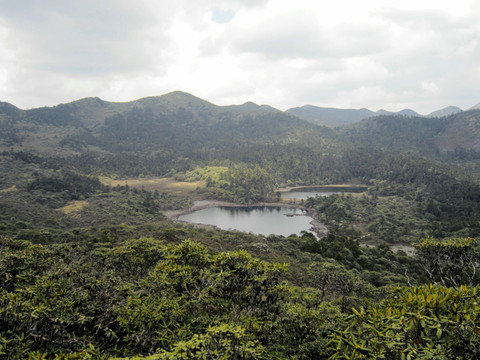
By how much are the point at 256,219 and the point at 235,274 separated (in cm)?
8852

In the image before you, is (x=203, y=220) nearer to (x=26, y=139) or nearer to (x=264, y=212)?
(x=264, y=212)

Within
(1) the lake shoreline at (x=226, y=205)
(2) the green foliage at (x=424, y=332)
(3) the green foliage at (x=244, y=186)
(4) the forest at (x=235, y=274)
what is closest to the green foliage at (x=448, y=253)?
(4) the forest at (x=235, y=274)

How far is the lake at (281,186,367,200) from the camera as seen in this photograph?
134163mm

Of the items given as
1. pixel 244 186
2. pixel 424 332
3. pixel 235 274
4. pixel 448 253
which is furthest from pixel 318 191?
pixel 424 332

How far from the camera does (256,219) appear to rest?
322 feet

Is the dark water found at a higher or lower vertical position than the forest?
lower

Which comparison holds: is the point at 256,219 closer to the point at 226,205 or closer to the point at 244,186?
the point at 226,205

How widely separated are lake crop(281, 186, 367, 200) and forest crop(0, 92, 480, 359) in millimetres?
10892

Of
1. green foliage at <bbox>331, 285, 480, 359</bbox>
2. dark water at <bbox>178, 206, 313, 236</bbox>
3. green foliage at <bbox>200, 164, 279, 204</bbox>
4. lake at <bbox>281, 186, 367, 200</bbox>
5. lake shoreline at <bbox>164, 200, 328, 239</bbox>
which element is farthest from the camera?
lake at <bbox>281, 186, 367, 200</bbox>

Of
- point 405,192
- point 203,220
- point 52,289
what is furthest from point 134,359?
point 405,192

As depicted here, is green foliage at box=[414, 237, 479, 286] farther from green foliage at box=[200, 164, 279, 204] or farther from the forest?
green foliage at box=[200, 164, 279, 204]

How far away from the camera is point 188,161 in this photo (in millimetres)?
192125

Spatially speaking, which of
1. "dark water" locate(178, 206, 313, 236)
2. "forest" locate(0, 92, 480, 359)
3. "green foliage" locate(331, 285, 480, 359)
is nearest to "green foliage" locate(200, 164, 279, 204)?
"forest" locate(0, 92, 480, 359)

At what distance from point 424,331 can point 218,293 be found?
643 cm
